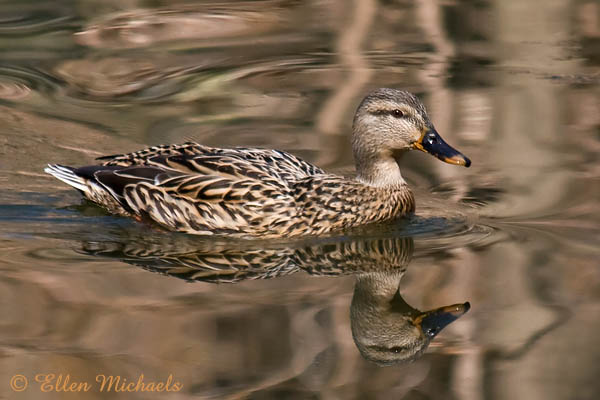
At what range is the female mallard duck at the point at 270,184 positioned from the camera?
10.1m

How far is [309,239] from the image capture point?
10.2 meters

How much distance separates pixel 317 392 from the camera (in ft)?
23.6

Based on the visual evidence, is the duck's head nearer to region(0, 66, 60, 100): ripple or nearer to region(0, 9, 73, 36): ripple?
region(0, 66, 60, 100): ripple

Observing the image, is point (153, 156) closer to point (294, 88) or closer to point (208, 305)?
point (208, 305)

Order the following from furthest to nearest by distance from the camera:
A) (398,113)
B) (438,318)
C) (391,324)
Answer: (398,113)
(391,324)
(438,318)

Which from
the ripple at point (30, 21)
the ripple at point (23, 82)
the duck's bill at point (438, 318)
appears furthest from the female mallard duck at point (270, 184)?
the ripple at point (30, 21)

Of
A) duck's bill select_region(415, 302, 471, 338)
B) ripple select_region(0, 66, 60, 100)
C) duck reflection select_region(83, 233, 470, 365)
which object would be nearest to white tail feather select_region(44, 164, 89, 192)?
duck reflection select_region(83, 233, 470, 365)

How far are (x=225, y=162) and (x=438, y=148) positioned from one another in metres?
1.91

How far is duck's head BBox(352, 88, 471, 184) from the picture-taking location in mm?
10070

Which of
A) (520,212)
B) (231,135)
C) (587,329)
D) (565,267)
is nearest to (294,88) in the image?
(231,135)

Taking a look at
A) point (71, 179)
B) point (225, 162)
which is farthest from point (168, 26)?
point (225, 162)

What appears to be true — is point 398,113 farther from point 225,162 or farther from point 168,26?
point 168,26

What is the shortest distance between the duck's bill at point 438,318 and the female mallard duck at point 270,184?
184 centimetres

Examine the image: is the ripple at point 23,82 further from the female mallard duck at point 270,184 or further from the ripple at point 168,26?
the female mallard duck at point 270,184
